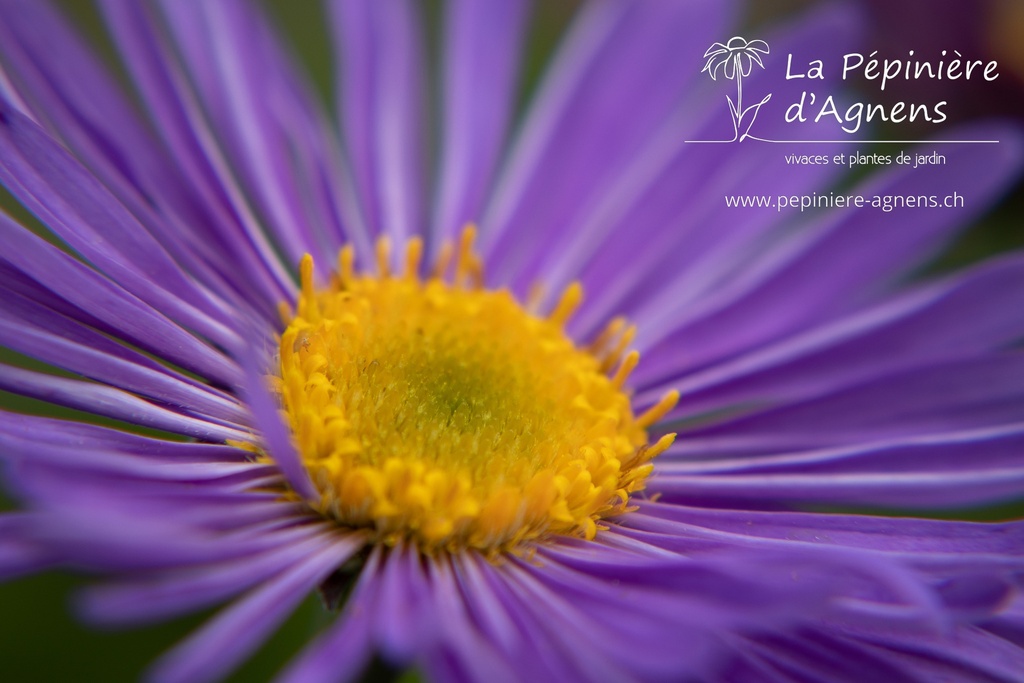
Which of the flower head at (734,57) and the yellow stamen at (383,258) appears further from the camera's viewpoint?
the flower head at (734,57)

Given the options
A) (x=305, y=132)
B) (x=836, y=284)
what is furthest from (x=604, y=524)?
(x=305, y=132)

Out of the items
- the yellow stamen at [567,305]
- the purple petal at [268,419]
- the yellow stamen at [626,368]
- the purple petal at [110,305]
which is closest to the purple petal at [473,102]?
the yellow stamen at [567,305]

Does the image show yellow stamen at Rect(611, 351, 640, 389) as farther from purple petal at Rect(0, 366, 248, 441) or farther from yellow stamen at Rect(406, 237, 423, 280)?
purple petal at Rect(0, 366, 248, 441)

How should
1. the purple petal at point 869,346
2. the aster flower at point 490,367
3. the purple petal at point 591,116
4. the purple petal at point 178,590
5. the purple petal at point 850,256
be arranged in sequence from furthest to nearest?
the purple petal at point 591,116
the purple petal at point 850,256
the purple petal at point 869,346
the aster flower at point 490,367
the purple petal at point 178,590

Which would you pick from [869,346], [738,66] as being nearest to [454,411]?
[869,346]

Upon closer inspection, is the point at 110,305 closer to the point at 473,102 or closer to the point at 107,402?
the point at 107,402

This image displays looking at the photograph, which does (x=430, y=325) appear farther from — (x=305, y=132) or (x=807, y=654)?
(x=807, y=654)

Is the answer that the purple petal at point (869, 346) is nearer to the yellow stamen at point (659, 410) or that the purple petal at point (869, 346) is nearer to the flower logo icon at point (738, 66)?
the yellow stamen at point (659, 410)
